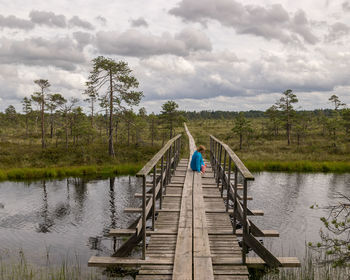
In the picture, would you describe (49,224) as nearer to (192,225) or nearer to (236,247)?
(192,225)

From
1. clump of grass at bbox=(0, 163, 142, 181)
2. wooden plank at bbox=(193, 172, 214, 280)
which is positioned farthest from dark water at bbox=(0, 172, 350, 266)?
wooden plank at bbox=(193, 172, 214, 280)

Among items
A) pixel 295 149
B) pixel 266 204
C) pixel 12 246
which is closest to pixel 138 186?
pixel 266 204

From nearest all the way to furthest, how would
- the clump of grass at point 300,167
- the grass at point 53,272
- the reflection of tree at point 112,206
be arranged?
the grass at point 53,272 < the reflection of tree at point 112,206 < the clump of grass at point 300,167

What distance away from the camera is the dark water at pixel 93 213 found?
10.3m

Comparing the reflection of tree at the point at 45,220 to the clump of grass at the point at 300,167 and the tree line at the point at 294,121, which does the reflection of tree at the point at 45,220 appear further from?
the tree line at the point at 294,121

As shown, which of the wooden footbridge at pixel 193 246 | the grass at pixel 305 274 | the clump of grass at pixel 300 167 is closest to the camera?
the wooden footbridge at pixel 193 246

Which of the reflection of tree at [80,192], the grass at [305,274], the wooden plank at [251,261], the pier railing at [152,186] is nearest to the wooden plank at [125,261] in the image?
the pier railing at [152,186]

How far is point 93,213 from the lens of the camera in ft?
45.8

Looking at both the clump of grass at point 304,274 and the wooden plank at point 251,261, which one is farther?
the clump of grass at point 304,274

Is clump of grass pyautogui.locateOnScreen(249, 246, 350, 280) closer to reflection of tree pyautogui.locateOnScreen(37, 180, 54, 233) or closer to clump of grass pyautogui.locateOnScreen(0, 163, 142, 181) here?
reflection of tree pyautogui.locateOnScreen(37, 180, 54, 233)

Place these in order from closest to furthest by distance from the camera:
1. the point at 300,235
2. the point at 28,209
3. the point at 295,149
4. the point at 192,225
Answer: the point at 192,225 < the point at 300,235 < the point at 28,209 < the point at 295,149

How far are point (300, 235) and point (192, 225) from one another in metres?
5.98

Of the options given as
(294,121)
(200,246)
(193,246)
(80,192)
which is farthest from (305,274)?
(294,121)

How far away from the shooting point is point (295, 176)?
73.3ft
